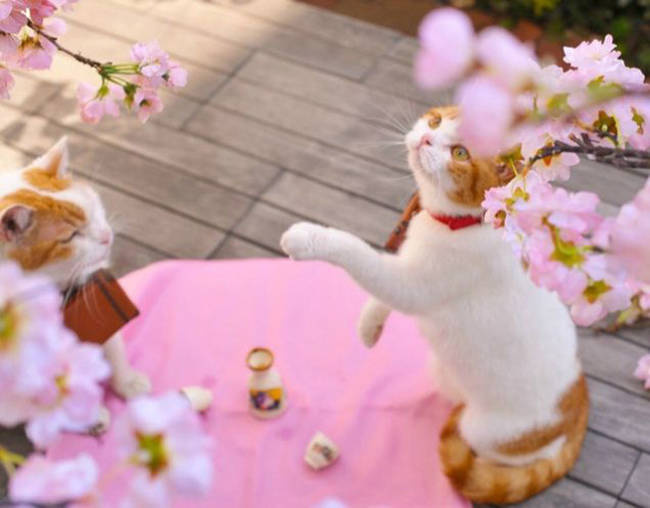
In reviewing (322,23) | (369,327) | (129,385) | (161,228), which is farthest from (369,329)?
(322,23)

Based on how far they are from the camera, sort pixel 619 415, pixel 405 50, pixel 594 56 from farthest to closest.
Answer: pixel 405 50, pixel 619 415, pixel 594 56

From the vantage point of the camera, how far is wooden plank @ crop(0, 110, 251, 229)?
192 centimetres

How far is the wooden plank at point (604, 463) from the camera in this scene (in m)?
1.47

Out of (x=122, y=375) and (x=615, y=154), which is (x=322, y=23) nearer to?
(x=122, y=375)

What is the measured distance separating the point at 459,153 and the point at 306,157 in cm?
92

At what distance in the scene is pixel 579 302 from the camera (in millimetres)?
691

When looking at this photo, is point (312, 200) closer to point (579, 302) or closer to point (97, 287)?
point (97, 287)

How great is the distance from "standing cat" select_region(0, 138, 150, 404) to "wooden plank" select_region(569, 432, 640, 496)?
35.9 inches

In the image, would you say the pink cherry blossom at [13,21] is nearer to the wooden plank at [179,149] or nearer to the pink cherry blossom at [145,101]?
the pink cherry blossom at [145,101]

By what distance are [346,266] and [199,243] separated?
698 millimetres

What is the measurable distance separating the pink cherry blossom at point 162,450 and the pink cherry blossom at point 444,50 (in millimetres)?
214

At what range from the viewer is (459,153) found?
1145 millimetres

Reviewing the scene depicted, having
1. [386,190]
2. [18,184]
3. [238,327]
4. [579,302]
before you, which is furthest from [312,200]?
[579,302]

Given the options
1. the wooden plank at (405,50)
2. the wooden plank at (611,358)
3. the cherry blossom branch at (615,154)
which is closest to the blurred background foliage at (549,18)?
the wooden plank at (405,50)
